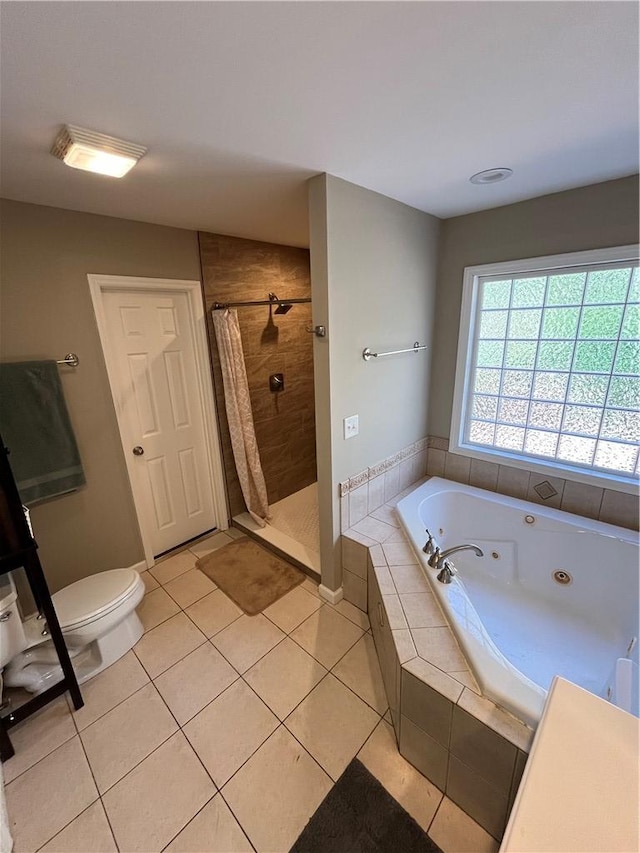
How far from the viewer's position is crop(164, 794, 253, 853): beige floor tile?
118 centimetres

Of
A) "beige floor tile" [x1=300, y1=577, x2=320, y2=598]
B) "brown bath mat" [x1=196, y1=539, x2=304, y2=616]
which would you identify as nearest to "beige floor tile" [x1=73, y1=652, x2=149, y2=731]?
"brown bath mat" [x1=196, y1=539, x2=304, y2=616]

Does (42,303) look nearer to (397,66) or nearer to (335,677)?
(397,66)

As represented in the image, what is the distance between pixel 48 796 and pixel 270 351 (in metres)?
2.73

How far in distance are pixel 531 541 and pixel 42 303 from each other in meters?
3.15

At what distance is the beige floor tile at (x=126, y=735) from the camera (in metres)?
1.42

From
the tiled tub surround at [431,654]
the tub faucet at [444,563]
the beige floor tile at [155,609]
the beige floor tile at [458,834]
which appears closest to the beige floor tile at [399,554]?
the tiled tub surround at [431,654]

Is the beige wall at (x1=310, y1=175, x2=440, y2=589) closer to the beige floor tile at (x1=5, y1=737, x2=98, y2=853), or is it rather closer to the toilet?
the toilet

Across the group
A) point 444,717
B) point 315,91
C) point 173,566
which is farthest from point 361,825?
point 315,91

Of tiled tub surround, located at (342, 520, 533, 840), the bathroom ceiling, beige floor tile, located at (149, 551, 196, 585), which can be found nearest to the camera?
the bathroom ceiling

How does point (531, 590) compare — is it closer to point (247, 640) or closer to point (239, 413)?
point (247, 640)

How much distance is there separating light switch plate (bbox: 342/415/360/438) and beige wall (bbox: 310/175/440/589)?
0.03m

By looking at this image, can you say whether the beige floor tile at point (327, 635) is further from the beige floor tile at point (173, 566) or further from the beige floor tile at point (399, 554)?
the beige floor tile at point (173, 566)

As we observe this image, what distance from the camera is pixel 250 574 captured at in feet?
8.10

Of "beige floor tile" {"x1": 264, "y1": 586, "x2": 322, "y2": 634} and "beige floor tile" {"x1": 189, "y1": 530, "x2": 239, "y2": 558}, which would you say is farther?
"beige floor tile" {"x1": 189, "y1": 530, "x2": 239, "y2": 558}
